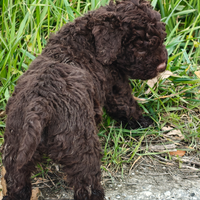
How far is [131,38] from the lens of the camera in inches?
107

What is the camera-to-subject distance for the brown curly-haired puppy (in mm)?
2092

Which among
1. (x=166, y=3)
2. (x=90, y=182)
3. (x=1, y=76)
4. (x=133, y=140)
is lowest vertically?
(x=133, y=140)

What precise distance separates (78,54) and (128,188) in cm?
133

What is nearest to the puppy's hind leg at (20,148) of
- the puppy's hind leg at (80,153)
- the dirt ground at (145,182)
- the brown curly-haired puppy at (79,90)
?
the brown curly-haired puppy at (79,90)

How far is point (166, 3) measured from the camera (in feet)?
14.5

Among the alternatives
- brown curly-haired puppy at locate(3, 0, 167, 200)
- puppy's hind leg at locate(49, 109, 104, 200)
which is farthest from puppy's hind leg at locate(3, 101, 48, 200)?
puppy's hind leg at locate(49, 109, 104, 200)

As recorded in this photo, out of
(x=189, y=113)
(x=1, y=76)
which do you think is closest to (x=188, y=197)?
(x=189, y=113)

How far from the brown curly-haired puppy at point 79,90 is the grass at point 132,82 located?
0.49 meters

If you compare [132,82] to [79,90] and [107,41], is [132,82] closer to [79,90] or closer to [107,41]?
[107,41]

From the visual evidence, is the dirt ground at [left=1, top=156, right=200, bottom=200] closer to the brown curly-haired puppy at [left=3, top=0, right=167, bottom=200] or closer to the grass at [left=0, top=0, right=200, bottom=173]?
the grass at [left=0, top=0, right=200, bottom=173]

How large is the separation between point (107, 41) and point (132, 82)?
122 cm

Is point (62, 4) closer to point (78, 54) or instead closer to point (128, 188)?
point (78, 54)

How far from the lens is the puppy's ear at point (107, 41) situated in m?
2.58

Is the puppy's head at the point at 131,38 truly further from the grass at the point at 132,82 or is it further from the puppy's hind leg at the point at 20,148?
the puppy's hind leg at the point at 20,148
